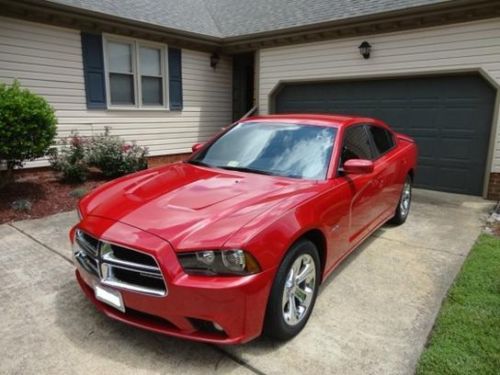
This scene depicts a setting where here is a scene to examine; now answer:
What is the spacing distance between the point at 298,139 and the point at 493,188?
5229mm

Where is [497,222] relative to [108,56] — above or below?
below

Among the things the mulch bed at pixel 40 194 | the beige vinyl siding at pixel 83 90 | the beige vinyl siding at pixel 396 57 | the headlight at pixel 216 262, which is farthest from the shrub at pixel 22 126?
the beige vinyl siding at pixel 396 57

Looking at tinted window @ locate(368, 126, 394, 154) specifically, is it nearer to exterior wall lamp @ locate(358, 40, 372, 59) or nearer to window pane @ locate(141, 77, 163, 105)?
exterior wall lamp @ locate(358, 40, 372, 59)

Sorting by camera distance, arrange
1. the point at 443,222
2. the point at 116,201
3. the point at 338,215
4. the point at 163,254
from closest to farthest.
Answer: the point at 163,254 < the point at 116,201 < the point at 338,215 < the point at 443,222

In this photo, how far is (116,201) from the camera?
8.97ft

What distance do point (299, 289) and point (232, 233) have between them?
79 cm

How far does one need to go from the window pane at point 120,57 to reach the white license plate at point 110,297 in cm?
682

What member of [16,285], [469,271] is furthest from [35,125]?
[469,271]

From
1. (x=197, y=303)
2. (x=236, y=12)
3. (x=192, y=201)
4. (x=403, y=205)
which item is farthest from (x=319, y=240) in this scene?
(x=236, y=12)

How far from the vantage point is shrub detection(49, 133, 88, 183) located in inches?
263

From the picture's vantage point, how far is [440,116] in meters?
7.23

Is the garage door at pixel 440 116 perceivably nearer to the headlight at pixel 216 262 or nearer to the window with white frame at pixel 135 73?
the window with white frame at pixel 135 73

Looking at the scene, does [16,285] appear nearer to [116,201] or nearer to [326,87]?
[116,201]

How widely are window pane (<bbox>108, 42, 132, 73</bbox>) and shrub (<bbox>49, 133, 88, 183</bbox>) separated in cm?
205
